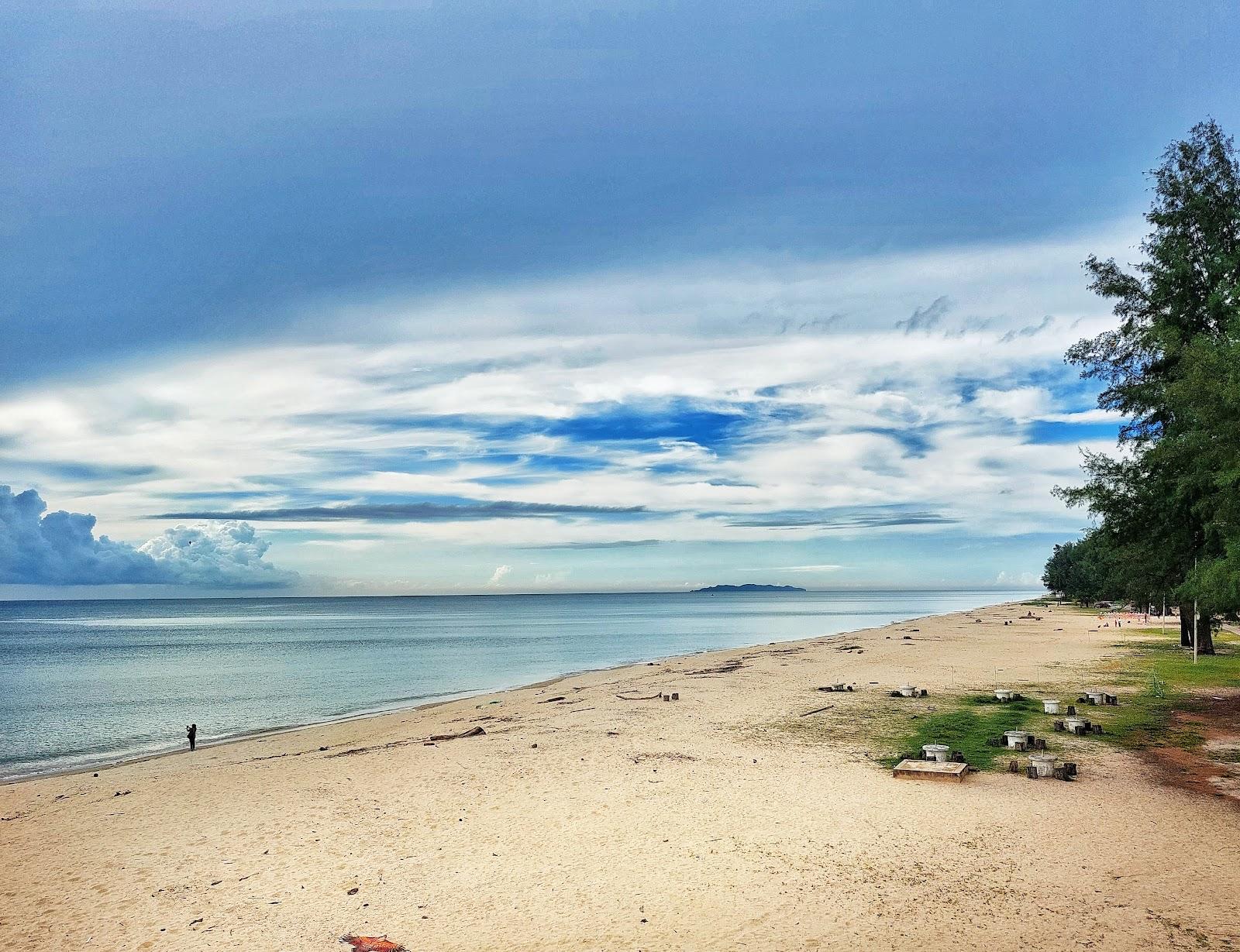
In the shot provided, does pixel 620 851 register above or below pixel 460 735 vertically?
above

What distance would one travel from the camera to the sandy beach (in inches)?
338

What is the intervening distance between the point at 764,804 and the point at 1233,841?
6115 millimetres

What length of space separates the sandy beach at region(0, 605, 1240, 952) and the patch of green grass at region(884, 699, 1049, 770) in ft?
3.37

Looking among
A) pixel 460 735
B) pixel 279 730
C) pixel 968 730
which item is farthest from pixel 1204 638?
pixel 279 730

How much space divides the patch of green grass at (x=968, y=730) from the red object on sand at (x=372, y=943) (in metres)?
10.3

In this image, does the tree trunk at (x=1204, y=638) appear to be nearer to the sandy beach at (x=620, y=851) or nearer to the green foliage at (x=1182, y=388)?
the green foliage at (x=1182, y=388)

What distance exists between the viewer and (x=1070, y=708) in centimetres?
2022

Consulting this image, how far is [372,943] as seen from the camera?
8352mm

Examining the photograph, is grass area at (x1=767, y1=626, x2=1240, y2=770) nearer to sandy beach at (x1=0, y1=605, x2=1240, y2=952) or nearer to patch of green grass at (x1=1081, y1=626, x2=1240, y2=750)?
patch of green grass at (x1=1081, y1=626, x2=1240, y2=750)

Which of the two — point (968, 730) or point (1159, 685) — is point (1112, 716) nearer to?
point (968, 730)

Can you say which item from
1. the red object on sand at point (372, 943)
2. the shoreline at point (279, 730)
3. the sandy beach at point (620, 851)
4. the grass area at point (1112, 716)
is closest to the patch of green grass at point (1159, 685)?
the grass area at point (1112, 716)

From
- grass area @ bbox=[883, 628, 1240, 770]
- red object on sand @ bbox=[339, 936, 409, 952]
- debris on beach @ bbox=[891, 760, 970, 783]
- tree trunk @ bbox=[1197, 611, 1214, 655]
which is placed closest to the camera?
red object on sand @ bbox=[339, 936, 409, 952]

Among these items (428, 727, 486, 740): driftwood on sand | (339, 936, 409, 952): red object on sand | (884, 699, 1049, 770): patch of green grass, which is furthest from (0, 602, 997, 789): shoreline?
(884, 699, 1049, 770): patch of green grass

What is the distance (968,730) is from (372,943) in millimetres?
14966
